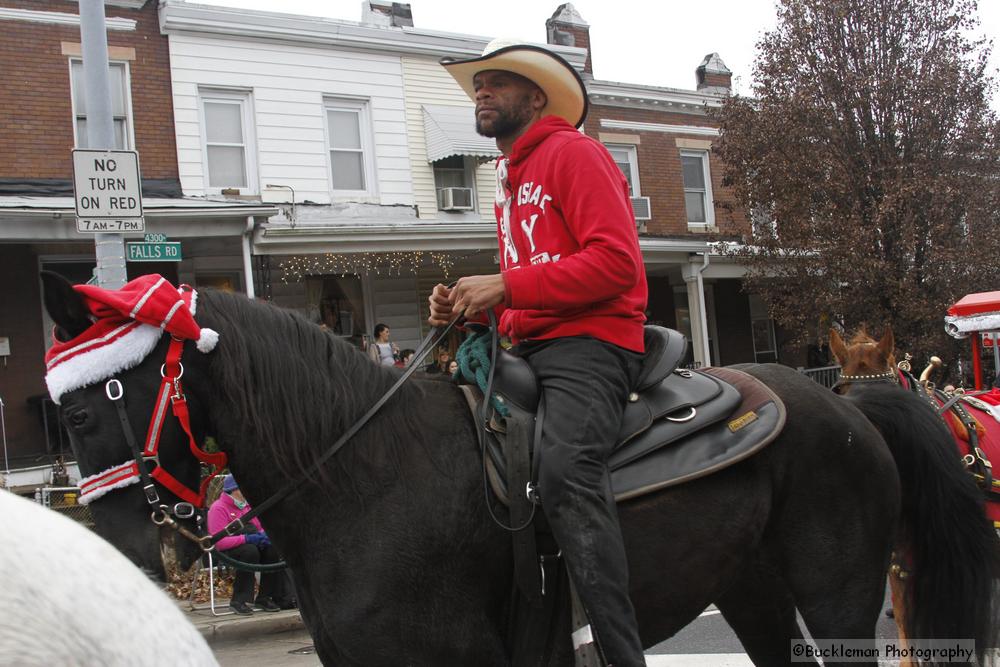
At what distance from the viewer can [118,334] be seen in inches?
97.0

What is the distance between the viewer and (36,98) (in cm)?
1264

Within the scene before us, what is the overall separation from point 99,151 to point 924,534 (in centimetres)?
614

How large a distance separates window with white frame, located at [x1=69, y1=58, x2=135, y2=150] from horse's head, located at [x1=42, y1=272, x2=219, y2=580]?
12.1 meters

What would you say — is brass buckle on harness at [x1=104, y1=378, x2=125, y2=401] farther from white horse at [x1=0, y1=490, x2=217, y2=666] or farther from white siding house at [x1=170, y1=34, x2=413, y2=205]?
white siding house at [x1=170, y1=34, x2=413, y2=205]

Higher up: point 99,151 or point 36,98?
point 36,98

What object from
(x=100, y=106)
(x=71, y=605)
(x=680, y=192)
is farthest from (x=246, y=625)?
(x=680, y=192)

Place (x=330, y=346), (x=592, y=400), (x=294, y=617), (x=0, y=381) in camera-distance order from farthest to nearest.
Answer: (x=0, y=381), (x=294, y=617), (x=330, y=346), (x=592, y=400)

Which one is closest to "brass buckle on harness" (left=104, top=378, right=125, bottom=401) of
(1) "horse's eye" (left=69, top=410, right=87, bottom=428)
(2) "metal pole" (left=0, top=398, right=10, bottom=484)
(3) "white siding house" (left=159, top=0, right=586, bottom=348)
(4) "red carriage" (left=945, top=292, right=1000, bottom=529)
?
(1) "horse's eye" (left=69, top=410, right=87, bottom=428)

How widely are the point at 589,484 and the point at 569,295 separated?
1.89 ft

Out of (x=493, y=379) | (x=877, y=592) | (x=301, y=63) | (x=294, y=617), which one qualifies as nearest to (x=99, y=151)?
(x=294, y=617)

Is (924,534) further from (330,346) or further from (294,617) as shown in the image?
(294,617)

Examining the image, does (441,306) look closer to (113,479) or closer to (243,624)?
(113,479)

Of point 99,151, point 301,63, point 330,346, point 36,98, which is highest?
point 301,63

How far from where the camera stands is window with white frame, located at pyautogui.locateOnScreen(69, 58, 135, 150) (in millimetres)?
13109
